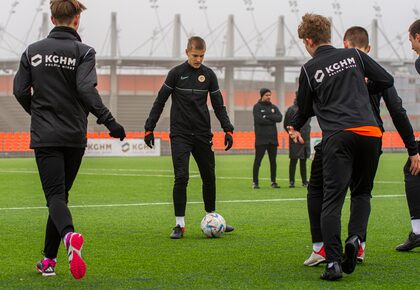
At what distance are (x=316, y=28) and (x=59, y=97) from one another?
1961 mm

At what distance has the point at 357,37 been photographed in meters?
7.25

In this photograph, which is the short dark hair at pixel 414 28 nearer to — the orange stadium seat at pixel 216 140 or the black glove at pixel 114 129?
the black glove at pixel 114 129

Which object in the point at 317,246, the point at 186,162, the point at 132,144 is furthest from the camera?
the point at 132,144

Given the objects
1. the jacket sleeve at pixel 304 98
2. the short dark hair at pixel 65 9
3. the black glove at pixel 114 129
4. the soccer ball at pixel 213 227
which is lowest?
the soccer ball at pixel 213 227

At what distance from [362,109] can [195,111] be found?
3333 mm

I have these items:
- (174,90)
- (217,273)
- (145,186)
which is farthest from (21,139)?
(217,273)

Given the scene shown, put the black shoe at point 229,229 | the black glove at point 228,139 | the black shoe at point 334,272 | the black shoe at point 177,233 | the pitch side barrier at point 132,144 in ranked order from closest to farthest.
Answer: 1. the black shoe at point 334,272
2. the black shoe at point 177,233
3. the black shoe at point 229,229
4. the black glove at point 228,139
5. the pitch side barrier at point 132,144

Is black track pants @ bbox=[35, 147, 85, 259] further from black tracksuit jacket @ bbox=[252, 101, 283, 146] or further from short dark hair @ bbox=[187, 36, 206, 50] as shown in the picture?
black tracksuit jacket @ bbox=[252, 101, 283, 146]

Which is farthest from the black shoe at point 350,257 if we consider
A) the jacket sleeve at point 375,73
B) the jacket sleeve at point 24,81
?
the jacket sleeve at point 24,81

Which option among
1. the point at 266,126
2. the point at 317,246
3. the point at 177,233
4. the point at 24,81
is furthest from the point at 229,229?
Answer: the point at 266,126

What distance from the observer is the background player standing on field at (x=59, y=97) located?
21.2 ft

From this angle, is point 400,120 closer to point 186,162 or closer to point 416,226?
point 416,226

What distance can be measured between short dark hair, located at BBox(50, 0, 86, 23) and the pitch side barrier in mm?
29042

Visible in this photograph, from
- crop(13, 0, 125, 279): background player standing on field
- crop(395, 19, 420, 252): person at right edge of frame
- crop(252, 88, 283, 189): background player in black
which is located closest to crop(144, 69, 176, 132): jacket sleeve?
crop(395, 19, 420, 252): person at right edge of frame
